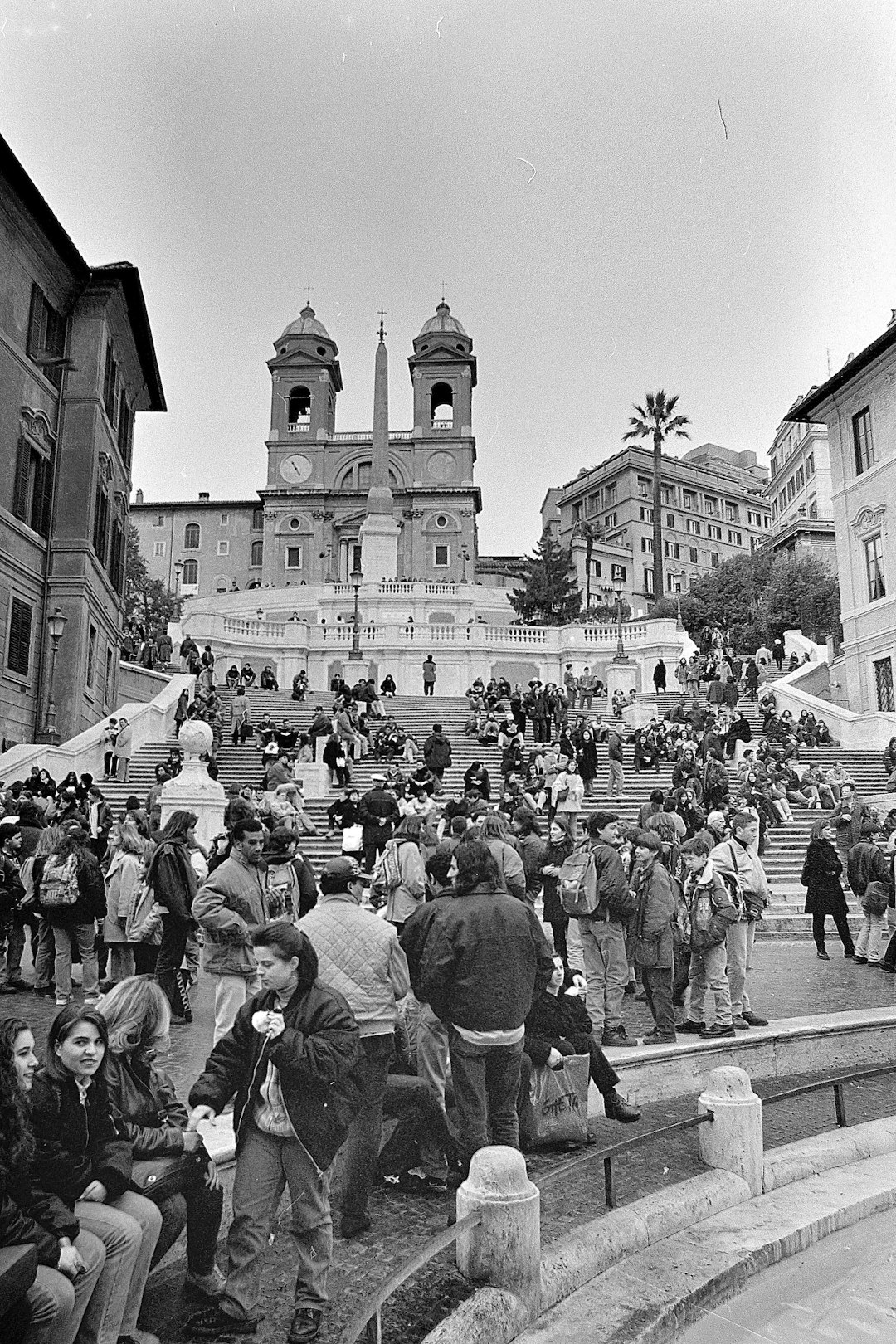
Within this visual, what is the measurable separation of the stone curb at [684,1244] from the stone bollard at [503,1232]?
3.4 inches

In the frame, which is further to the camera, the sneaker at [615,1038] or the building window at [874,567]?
the building window at [874,567]

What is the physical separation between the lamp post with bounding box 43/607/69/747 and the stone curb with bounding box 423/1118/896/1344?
19546 mm

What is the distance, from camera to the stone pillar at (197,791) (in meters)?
14.6

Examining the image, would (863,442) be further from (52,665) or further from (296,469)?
(296,469)

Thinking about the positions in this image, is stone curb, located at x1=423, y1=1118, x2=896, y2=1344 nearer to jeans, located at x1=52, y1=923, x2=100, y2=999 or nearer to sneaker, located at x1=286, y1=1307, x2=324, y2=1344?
sneaker, located at x1=286, y1=1307, x2=324, y2=1344

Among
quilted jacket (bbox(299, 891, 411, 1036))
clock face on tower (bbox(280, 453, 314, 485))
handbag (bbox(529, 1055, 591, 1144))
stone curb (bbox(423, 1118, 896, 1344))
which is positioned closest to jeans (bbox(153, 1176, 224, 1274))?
stone curb (bbox(423, 1118, 896, 1344))

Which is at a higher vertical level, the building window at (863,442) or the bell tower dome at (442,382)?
the bell tower dome at (442,382)

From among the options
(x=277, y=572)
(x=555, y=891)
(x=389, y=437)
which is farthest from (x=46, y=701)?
(x=389, y=437)

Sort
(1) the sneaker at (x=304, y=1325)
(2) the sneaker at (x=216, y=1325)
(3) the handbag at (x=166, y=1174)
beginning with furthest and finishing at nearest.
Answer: (1) the sneaker at (x=304, y=1325), (2) the sneaker at (x=216, y=1325), (3) the handbag at (x=166, y=1174)

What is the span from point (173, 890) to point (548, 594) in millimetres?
55528

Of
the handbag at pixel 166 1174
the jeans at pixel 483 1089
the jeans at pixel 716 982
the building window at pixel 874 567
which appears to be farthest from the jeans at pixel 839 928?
the building window at pixel 874 567

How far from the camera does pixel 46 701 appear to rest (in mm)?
25203

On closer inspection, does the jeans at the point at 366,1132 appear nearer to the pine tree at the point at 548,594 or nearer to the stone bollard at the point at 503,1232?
the stone bollard at the point at 503,1232

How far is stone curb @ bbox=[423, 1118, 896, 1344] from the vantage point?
14.2 feet
